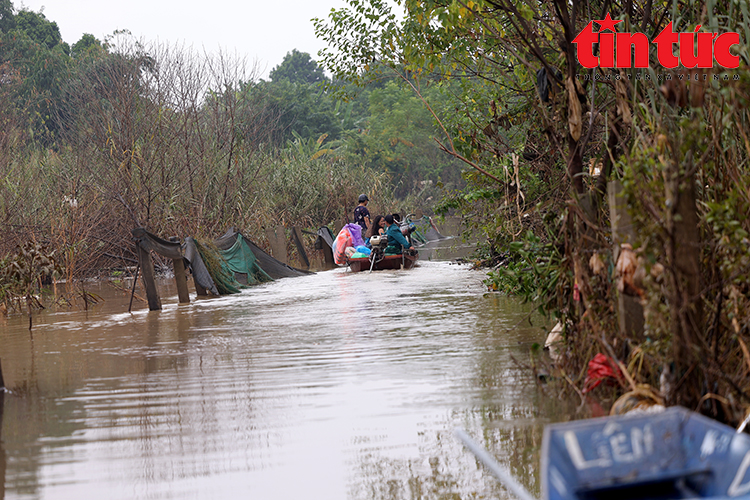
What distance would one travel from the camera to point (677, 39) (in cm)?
675

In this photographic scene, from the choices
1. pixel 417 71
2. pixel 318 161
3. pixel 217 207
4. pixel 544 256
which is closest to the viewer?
pixel 544 256

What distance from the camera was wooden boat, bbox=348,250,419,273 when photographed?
20.0 m

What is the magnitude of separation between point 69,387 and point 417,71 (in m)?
7.91

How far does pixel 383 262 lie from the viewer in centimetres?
2014

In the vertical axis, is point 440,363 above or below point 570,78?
below

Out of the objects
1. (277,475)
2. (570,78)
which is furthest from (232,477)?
(570,78)

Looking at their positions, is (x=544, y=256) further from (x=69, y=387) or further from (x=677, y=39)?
(x=69, y=387)

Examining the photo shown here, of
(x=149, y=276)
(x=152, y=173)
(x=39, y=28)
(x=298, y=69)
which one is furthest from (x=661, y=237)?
(x=298, y=69)

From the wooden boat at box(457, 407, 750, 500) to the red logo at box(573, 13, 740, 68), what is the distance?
318 centimetres

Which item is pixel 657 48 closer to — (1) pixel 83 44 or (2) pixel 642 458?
(2) pixel 642 458

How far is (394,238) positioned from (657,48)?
41.6 feet

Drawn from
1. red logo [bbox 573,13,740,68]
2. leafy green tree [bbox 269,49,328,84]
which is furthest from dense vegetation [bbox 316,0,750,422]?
leafy green tree [bbox 269,49,328,84]

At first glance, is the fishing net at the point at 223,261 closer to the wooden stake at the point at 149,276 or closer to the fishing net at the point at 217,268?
the fishing net at the point at 217,268

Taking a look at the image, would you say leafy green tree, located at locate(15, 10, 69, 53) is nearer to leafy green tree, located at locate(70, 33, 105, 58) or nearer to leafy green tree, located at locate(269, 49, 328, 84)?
leafy green tree, located at locate(70, 33, 105, 58)
